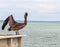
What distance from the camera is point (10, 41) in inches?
336

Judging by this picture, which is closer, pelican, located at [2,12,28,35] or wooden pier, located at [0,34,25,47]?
wooden pier, located at [0,34,25,47]

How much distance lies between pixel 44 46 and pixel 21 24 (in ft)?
85.5

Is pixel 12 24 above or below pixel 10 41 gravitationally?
above

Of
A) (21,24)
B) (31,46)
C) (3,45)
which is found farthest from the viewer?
(31,46)

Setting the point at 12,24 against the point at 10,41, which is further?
the point at 12,24

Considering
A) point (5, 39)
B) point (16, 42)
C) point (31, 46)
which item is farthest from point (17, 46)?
point (31, 46)

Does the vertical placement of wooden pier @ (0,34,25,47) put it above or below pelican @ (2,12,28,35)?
below

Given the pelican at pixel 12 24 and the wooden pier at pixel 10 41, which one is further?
the pelican at pixel 12 24

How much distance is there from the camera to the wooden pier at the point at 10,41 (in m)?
8.32

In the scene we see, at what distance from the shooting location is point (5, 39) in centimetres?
846

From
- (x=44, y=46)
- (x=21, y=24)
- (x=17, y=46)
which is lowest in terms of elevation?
(x=44, y=46)

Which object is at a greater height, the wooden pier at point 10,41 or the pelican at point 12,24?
the pelican at point 12,24

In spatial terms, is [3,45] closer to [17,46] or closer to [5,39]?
[5,39]

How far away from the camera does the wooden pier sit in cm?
832
